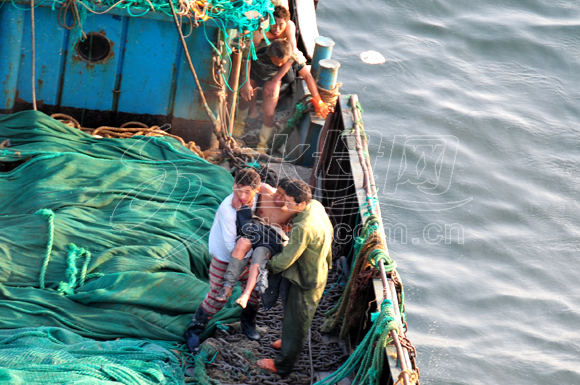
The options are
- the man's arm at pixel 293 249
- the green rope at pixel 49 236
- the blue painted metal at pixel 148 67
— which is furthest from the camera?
the blue painted metal at pixel 148 67

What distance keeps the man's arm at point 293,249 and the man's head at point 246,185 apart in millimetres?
414

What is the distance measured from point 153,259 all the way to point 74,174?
136 centimetres

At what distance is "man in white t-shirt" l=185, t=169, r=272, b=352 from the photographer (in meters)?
4.36

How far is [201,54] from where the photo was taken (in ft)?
21.7

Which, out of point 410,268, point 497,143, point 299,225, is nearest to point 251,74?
point 410,268

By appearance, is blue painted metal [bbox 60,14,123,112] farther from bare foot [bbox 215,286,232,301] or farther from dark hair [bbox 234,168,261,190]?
bare foot [bbox 215,286,232,301]

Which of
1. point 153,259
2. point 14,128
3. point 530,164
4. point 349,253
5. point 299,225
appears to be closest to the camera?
point 299,225

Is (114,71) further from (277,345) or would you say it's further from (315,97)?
(277,345)

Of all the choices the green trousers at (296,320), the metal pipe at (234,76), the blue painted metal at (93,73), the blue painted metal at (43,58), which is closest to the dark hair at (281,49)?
the metal pipe at (234,76)

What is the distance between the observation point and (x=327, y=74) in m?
7.23

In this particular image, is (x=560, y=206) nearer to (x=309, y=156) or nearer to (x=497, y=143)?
(x=497, y=143)

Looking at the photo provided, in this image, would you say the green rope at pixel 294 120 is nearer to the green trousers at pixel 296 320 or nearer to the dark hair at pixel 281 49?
the dark hair at pixel 281 49

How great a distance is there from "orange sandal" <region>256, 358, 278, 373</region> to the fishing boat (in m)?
0.09

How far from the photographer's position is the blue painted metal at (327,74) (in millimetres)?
7195
